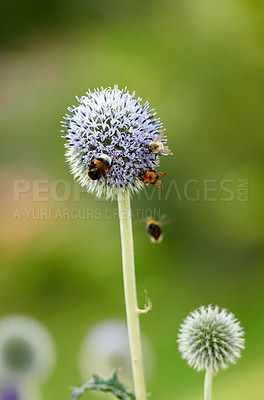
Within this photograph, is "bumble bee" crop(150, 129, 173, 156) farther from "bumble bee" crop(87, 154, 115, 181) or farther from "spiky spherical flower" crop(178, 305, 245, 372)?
"spiky spherical flower" crop(178, 305, 245, 372)

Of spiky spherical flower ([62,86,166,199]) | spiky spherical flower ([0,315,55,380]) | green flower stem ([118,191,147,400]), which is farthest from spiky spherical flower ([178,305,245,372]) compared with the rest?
spiky spherical flower ([0,315,55,380])

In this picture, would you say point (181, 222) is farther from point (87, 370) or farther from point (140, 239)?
point (87, 370)

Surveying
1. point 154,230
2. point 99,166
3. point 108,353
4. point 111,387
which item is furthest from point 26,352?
point 99,166

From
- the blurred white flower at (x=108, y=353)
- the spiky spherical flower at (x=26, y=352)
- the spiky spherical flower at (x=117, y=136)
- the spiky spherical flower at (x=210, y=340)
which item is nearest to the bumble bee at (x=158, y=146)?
the spiky spherical flower at (x=117, y=136)

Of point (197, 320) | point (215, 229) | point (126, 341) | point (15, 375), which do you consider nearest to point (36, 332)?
point (15, 375)

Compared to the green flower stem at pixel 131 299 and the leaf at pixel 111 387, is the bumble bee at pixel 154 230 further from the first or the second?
the leaf at pixel 111 387

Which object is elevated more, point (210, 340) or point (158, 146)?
point (158, 146)

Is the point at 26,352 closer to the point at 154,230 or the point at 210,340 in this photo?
the point at 154,230
